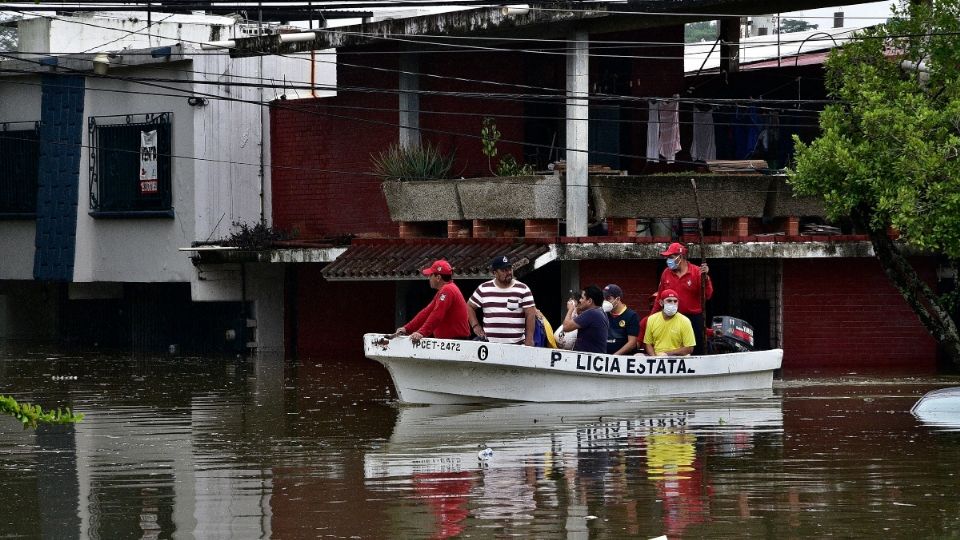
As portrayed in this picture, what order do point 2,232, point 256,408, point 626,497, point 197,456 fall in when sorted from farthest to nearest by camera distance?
point 2,232
point 256,408
point 197,456
point 626,497

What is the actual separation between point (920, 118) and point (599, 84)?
26.1ft

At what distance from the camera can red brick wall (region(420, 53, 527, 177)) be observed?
2764cm

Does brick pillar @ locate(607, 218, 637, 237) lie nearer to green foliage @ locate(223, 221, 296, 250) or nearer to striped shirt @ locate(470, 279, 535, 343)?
striped shirt @ locate(470, 279, 535, 343)

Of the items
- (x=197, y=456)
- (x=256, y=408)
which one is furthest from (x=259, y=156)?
(x=197, y=456)

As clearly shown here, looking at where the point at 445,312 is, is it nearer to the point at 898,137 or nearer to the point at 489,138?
the point at 898,137

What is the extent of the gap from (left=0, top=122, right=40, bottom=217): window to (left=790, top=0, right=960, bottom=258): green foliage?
53.7 feet

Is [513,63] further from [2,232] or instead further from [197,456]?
[197,456]

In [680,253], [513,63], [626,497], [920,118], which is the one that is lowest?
[626,497]

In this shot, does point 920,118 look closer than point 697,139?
Yes

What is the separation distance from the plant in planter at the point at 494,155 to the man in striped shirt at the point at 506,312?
22.4 ft

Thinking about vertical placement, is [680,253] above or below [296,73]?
below

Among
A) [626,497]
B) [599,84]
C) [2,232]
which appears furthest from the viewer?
[2,232]

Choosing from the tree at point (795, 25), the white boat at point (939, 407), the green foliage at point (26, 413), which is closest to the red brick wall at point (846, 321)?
the white boat at point (939, 407)

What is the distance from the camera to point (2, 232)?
3241 cm
